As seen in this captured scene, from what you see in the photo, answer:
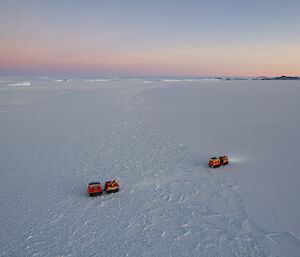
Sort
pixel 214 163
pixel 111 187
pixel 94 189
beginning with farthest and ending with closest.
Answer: pixel 214 163, pixel 111 187, pixel 94 189

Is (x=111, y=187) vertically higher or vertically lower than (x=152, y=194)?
higher

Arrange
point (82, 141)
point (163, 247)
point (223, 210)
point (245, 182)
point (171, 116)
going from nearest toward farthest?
point (163, 247) < point (223, 210) < point (245, 182) < point (82, 141) < point (171, 116)

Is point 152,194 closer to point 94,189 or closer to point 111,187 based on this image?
point 111,187

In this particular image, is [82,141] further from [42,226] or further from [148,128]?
[42,226]

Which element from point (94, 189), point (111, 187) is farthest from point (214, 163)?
point (94, 189)

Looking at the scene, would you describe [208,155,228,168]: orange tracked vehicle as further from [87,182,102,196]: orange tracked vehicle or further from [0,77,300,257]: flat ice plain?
[87,182,102,196]: orange tracked vehicle

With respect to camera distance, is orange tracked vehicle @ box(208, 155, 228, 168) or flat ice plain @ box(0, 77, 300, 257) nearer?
flat ice plain @ box(0, 77, 300, 257)

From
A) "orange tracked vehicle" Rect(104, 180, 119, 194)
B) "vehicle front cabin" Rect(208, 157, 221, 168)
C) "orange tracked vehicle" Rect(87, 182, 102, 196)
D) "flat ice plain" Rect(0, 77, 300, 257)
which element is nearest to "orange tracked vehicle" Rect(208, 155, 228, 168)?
"vehicle front cabin" Rect(208, 157, 221, 168)

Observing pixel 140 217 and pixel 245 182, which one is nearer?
pixel 140 217

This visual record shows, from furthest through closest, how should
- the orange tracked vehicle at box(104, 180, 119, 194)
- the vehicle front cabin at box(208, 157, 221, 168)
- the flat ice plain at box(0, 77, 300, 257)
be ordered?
the vehicle front cabin at box(208, 157, 221, 168) < the orange tracked vehicle at box(104, 180, 119, 194) < the flat ice plain at box(0, 77, 300, 257)

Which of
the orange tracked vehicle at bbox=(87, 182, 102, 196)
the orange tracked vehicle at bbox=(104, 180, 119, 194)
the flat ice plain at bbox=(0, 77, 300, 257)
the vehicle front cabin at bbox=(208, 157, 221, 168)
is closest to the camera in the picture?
the flat ice plain at bbox=(0, 77, 300, 257)

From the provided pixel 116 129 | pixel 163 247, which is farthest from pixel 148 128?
pixel 163 247
